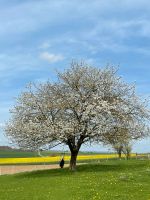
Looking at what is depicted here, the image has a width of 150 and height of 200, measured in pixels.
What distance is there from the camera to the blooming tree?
5269 cm

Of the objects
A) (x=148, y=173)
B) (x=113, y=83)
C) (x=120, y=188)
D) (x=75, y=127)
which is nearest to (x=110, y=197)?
(x=120, y=188)

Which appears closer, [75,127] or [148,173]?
[148,173]

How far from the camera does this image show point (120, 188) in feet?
106

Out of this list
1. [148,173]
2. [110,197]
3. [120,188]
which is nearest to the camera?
[110,197]

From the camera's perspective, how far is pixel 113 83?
2156 inches

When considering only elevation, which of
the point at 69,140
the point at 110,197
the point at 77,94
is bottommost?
the point at 110,197

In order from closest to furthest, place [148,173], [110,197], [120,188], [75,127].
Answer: [110,197], [120,188], [148,173], [75,127]

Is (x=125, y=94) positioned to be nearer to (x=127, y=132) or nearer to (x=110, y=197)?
(x=127, y=132)

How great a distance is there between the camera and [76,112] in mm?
53594

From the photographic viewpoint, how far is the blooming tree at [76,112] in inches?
2074

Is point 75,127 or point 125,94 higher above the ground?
point 125,94

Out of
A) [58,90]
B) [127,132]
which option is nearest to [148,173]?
[127,132]

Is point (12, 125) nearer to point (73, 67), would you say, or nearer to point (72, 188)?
point (73, 67)

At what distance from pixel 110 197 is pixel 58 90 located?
27.6 m
